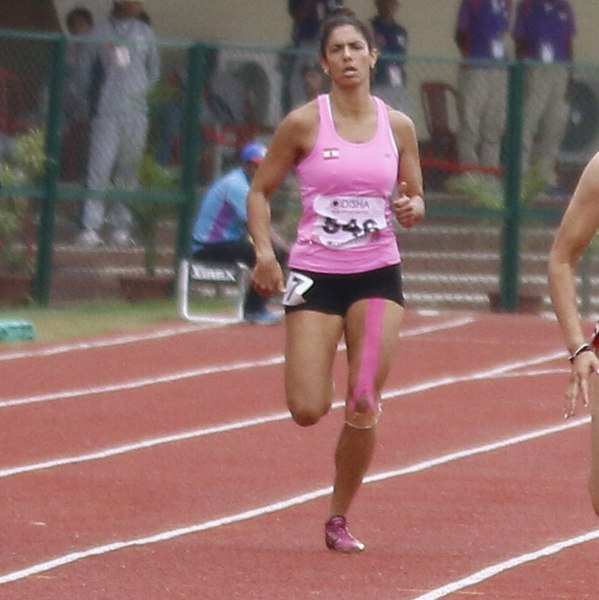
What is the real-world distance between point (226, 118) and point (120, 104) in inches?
46.5

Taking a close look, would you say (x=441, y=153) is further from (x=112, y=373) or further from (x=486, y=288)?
(x=112, y=373)

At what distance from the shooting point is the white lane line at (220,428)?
11.2m

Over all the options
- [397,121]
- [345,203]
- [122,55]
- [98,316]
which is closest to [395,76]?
[122,55]

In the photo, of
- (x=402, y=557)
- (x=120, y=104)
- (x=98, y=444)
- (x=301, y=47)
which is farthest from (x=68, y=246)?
(x=402, y=557)

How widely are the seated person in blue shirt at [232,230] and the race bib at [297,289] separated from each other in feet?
30.3

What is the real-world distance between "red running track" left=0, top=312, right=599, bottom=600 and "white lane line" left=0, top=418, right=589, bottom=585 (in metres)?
0.01

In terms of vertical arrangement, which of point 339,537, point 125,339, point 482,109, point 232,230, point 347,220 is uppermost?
point 347,220

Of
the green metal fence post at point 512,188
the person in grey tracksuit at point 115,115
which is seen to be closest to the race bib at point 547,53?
the green metal fence post at point 512,188

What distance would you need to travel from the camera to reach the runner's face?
8734 millimetres

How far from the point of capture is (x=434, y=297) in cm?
2116

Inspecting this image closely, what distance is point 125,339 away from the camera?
17.2 m

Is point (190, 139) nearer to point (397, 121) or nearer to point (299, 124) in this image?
point (397, 121)

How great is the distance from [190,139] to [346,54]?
11635 millimetres

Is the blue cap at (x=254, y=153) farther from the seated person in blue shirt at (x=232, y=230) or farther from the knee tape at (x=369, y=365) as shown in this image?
the knee tape at (x=369, y=365)
